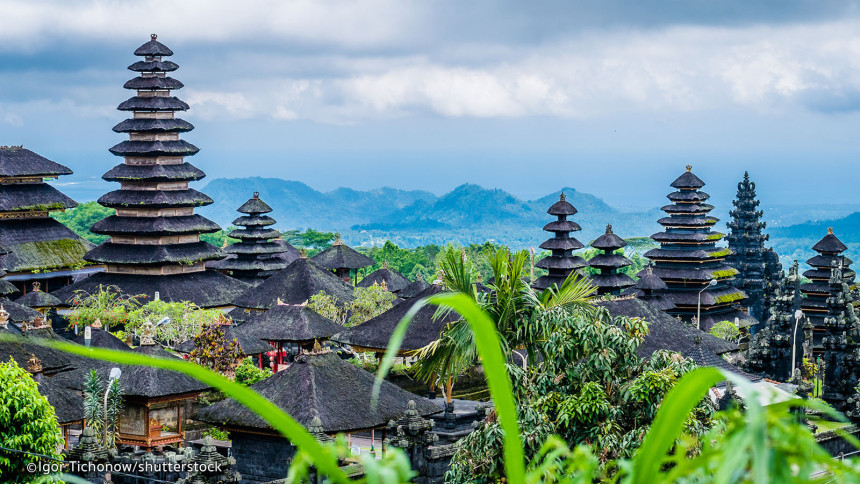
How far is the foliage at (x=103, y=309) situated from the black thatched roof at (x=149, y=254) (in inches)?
114

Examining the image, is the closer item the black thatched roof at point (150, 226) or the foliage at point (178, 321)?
the foliage at point (178, 321)

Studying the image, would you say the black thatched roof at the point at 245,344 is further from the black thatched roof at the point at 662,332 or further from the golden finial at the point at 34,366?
the black thatched roof at the point at 662,332

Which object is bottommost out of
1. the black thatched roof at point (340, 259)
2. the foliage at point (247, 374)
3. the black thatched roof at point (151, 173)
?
the foliage at point (247, 374)

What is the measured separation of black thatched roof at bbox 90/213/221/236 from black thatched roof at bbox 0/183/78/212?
2804 mm

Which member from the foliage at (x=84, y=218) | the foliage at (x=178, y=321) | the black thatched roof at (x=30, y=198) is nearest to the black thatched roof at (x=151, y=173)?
the black thatched roof at (x=30, y=198)

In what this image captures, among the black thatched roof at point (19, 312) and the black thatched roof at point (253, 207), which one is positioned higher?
the black thatched roof at point (253, 207)

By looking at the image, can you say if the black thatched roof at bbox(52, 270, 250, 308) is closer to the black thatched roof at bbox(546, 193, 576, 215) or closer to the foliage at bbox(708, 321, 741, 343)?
the black thatched roof at bbox(546, 193, 576, 215)

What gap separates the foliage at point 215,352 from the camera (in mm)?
28828

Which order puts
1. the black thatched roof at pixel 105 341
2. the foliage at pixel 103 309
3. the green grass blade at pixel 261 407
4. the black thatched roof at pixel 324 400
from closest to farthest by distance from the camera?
1. the green grass blade at pixel 261 407
2. the black thatched roof at pixel 324 400
3. the black thatched roof at pixel 105 341
4. the foliage at pixel 103 309

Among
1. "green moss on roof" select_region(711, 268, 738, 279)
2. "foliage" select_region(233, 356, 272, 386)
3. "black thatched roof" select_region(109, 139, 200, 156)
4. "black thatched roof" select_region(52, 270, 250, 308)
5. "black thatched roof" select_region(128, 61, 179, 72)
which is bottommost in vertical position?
"foliage" select_region(233, 356, 272, 386)

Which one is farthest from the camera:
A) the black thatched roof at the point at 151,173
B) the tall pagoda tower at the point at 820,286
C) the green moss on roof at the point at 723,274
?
the green moss on roof at the point at 723,274

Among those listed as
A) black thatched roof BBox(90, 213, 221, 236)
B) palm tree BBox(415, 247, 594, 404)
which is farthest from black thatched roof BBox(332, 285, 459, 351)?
black thatched roof BBox(90, 213, 221, 236)

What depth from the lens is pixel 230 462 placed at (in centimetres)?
1859

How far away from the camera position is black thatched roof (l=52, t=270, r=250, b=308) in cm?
4403
